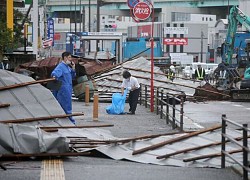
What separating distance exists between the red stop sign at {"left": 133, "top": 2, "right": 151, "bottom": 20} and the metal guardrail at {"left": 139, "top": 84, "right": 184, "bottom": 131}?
9.06 ft

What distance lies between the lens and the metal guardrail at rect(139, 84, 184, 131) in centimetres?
1980

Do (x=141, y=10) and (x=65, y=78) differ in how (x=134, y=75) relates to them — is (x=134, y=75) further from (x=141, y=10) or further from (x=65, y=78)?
(x=65, y=78)

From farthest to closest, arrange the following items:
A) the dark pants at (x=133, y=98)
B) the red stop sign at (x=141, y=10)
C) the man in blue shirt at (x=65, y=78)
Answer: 1. the red stop sign at (x=141, y=10)
2. the dark pants at (x=133, y=98)
3. the man in blue shirt at (x=65, y=78)

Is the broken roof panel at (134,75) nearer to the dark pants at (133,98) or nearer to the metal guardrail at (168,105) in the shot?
the metal guardrail at (168,105)

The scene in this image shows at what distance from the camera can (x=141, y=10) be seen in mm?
26922

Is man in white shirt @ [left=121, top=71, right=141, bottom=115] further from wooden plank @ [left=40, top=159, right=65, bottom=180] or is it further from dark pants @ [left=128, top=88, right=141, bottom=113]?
wooden plank @ [left=40, top=159, right=65, bottom=180]

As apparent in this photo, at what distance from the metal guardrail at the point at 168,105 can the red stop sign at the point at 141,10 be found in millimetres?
2760

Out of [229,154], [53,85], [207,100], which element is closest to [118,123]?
[53,85]

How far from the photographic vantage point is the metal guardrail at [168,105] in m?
19.8

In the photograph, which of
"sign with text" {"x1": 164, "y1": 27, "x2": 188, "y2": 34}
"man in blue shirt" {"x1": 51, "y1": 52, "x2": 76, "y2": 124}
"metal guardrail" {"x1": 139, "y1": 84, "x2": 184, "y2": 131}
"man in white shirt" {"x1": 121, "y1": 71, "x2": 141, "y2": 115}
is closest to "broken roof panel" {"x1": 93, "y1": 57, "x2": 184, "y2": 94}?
"metal guardrail" {"x1": 139, "y1": 84, "x2": 184, "y2": 131}

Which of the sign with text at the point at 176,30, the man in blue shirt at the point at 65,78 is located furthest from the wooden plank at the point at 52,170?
the sign with text at the point at 176,30

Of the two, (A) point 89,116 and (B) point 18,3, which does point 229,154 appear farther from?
(B) point 18,3

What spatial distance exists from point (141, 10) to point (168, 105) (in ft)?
21.2

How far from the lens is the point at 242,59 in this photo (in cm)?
4159
